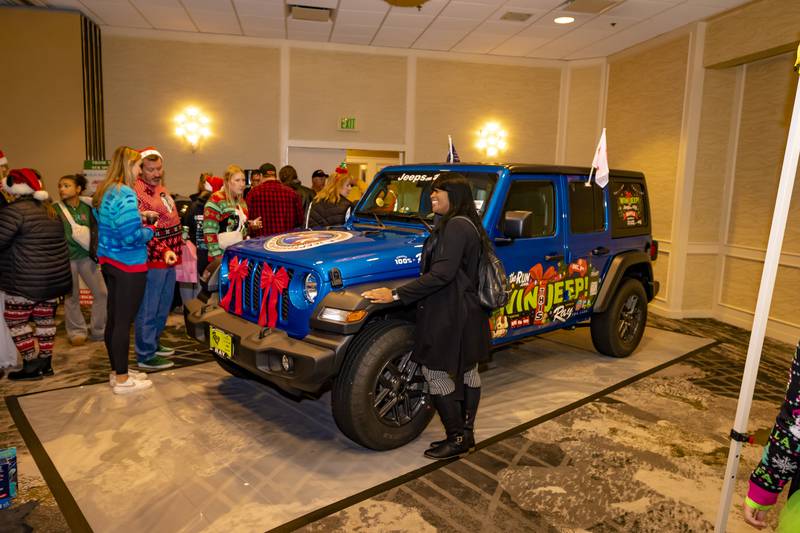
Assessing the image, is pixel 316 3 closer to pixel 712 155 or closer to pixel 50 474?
pixel 712 155

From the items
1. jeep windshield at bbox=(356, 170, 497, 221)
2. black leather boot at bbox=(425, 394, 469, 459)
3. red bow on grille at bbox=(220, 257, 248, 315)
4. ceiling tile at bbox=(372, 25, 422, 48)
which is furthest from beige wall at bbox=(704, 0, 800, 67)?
red bow on grille at bbox=(220, 257, 248, 315)

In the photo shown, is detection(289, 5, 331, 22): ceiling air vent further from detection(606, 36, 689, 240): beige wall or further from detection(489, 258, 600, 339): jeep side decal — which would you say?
detection(489, 258, 600, 339): jeep side decal

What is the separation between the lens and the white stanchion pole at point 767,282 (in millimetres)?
1794

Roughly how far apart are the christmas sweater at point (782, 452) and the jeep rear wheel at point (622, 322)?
3.72 metres

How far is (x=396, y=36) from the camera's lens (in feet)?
29.3

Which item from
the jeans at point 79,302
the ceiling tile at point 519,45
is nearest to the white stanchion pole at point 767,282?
the jeans at point 79,302

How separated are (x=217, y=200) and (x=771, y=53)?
6.76 metres

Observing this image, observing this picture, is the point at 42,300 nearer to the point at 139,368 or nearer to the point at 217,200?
the point at 139,368

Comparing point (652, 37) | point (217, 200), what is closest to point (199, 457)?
point (217, 200)

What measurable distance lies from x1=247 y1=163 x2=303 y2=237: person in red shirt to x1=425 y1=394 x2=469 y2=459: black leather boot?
3513mm

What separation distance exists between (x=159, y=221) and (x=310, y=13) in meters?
4.58

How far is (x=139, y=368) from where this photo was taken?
494cm

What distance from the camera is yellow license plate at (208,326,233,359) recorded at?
3.54 m

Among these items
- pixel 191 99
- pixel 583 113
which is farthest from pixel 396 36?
pixel 583 113
